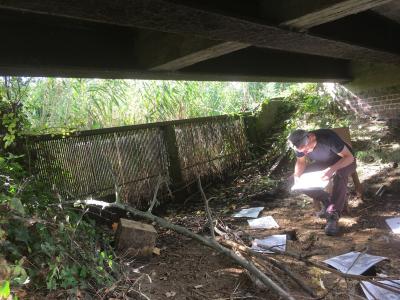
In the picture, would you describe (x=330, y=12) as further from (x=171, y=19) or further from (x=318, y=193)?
(x=318, y=193)

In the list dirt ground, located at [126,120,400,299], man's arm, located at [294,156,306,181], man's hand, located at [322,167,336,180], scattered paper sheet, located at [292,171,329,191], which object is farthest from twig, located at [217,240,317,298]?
man's arm, located at [294,156,306,181]

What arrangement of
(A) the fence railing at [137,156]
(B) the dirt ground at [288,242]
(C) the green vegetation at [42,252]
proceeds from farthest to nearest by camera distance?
(A) the fence railing at [137,156] < (B) the dirt ground at [288,242] < (C) the green vegetation at [42,252]

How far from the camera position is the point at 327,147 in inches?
209

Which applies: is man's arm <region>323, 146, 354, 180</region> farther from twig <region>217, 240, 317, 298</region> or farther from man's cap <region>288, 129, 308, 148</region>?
twig <region>217, 240, 317, 298</region>

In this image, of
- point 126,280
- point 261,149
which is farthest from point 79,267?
point 261,149

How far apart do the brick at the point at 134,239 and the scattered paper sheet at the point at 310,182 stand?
6.46 feet

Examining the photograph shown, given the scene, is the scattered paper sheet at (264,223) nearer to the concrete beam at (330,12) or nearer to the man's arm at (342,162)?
the man's arm at (342,162)

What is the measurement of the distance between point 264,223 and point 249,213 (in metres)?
0.65

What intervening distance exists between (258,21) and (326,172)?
264cm

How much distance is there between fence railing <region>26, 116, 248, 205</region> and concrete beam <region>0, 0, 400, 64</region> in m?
2.52

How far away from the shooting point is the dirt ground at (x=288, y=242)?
3.71m

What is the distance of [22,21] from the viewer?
3.31 m

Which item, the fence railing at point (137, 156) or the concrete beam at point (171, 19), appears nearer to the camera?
the concrete beam at point (171, 19)

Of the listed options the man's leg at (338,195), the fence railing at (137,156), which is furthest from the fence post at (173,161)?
the man's leg at (338,195)
